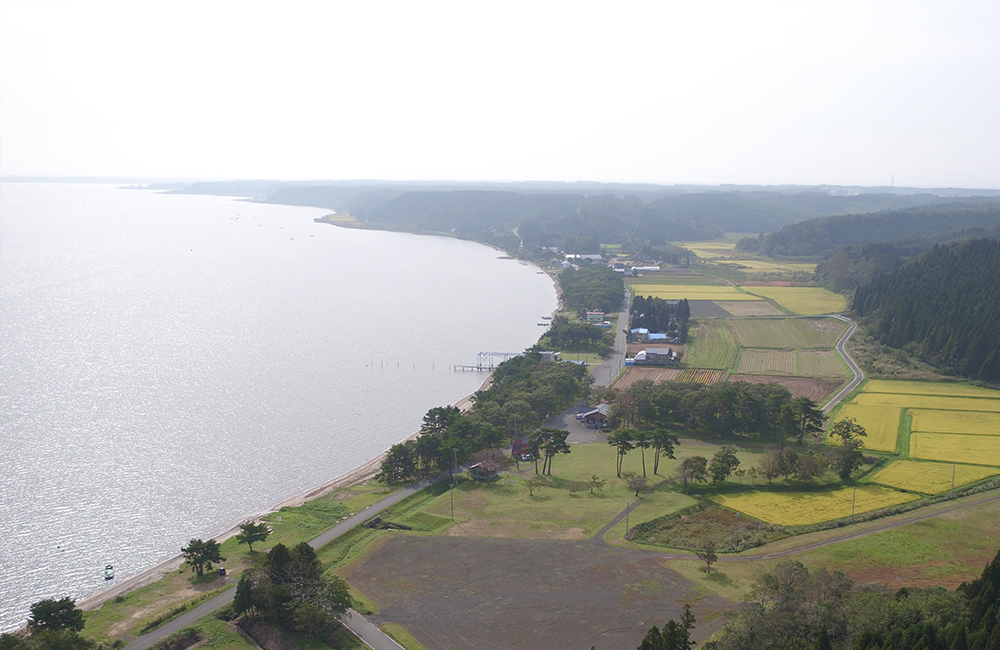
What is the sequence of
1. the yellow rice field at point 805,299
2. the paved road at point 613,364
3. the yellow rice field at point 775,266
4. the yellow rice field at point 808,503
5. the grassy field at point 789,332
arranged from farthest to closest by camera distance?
the yellow rice field at point 775,266, the yellow rice field at point 805,299, the grassy field at point 789,332, the paved road at point 613,364, the yellow rice field at point 808,503

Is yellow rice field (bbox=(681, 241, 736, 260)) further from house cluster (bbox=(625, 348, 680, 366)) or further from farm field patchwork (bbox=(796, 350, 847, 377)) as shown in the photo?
house cluster (bbox=(625, 348, 680, 366))

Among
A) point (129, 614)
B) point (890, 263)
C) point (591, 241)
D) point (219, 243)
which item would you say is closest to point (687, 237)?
point (591, 241)

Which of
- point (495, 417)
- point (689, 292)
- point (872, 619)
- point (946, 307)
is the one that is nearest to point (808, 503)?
point (872, 619)

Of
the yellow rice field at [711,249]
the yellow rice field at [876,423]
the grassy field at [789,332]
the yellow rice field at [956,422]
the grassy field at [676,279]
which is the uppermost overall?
the yellow rice field at [711,249]

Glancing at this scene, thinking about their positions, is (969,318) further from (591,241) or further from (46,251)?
(46,251)

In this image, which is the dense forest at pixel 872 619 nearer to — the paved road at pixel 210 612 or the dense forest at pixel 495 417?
the paved road at pixel 210 612

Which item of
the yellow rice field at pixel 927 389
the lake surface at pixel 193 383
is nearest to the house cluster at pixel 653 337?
the lake surface at pixel 193 383

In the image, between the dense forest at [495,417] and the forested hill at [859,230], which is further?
the forested hill at [859,230]
